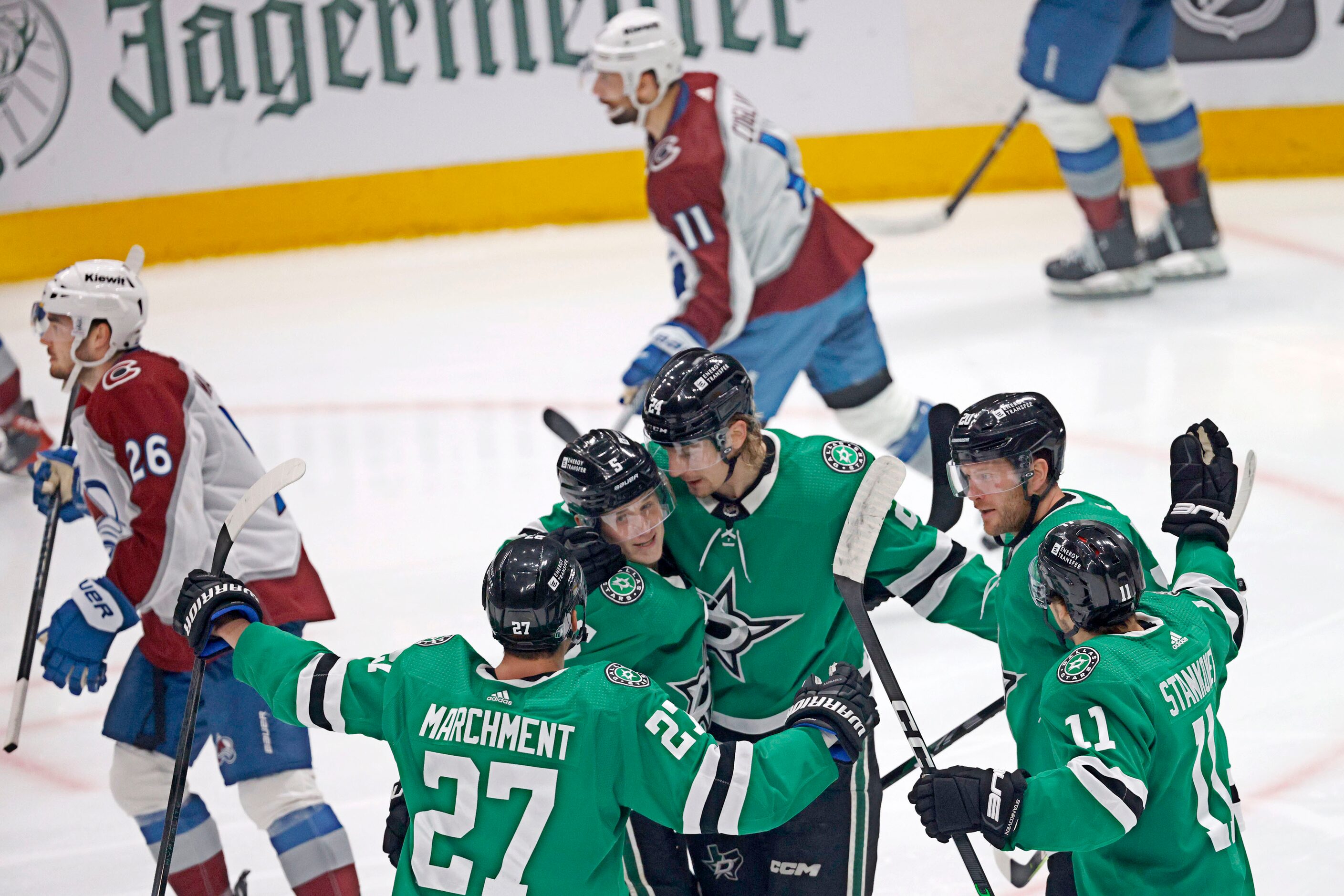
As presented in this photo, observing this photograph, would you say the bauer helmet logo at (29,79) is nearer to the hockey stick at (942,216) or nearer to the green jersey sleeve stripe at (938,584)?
the hockey stick at (942,216)

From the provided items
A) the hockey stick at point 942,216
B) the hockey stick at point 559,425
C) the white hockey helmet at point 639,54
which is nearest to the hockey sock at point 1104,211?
the hockey stick at point 942,216

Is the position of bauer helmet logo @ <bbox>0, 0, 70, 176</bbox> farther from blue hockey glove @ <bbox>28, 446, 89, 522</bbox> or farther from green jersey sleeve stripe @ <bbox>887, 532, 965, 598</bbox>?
green jersey sleeve stripe @ <bbox>887, 532, 965, 598</bbox>

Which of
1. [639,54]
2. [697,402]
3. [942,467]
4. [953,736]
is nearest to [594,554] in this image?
[697,402]

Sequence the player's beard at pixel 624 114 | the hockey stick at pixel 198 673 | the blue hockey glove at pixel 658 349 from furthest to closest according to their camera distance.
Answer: the player's beard at pixel 624 114
the blue hockey glove at pixel 658 349
the hockey stick at pixel 198 673

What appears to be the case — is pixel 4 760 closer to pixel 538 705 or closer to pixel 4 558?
pixel 4 558

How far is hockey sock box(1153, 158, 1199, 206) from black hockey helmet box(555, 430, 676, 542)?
4830mm

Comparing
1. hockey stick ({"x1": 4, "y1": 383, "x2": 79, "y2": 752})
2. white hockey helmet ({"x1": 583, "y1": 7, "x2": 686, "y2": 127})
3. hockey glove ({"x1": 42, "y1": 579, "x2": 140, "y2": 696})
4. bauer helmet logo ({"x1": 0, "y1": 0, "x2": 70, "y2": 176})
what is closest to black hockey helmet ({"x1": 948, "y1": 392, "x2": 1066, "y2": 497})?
hockey glove ({"x1": 42, "y1": 579, "x2": 140, "y2": 696})

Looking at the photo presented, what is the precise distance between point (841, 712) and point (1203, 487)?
2.47 feet

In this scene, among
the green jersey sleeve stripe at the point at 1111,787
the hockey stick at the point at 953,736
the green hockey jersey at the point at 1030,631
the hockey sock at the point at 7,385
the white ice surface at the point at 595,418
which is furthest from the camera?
the hockey sock at the point at 7,385

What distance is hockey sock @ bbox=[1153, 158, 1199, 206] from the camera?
6.46 metres

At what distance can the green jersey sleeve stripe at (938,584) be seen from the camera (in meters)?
2.30

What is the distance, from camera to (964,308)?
21.6ft

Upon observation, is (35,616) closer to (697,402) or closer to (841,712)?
(697,402)

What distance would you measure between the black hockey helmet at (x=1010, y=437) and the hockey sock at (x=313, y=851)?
117 cm
